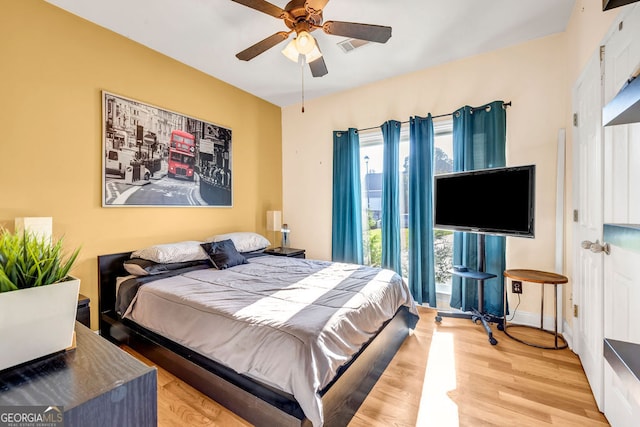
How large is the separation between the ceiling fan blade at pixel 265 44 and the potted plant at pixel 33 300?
208 cm

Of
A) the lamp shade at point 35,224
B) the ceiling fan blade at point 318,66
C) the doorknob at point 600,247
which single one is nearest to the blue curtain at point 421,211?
the ceiling fan blade at point 318,66

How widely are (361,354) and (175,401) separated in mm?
1232

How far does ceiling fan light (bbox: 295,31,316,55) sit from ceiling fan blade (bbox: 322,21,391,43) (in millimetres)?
132

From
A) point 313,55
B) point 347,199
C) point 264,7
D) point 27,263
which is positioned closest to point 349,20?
point 313,55

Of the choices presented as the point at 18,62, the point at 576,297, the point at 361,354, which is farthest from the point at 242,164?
the point at 576,297

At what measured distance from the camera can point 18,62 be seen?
2182 mm

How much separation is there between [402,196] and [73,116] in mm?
3488

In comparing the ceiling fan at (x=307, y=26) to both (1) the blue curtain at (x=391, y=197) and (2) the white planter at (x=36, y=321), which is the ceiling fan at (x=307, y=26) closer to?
(1) the blue curtain at (x=391, y=197)

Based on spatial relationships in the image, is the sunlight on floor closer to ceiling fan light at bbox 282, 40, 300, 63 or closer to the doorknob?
the doorknob

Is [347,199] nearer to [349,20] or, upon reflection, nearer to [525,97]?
[349,20]

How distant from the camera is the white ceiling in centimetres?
237

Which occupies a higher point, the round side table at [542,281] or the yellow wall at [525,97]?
the yellow wall at [525,97]

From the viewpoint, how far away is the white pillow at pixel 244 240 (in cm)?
337

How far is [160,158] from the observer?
3.04 m
